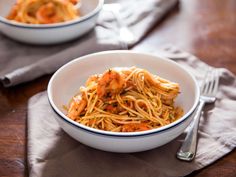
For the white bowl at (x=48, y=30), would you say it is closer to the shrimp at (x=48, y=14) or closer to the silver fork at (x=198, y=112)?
the shrimp at (x=48, y=14)

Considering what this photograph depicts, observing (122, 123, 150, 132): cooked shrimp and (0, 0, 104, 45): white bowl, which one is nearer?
(122, 123, 150, 132): cooked shrimp

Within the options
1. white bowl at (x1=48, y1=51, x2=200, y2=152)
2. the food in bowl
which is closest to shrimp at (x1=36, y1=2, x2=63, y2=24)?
white bowl at (x1=48, y1=51, x2=200, y2=152)

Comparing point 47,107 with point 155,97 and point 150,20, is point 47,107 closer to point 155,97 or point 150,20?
point 155,97

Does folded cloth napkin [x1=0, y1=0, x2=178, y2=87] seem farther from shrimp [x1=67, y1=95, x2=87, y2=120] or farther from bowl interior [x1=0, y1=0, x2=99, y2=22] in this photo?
shrimp [x1=67, y1=95, x2=87, y2=120]

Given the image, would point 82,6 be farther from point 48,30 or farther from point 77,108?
point 77,108

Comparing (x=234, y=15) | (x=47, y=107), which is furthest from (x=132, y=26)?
(x=47, y=107)
